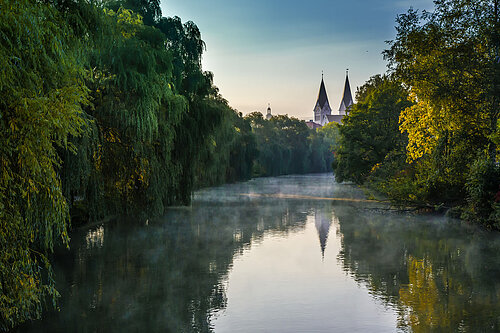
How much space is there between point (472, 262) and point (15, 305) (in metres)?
9.70

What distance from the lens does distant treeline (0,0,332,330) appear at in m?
5.91

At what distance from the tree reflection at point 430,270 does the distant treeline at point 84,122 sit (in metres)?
5.11

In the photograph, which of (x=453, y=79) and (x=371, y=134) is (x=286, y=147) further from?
(x=453, y=79)

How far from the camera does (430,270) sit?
11.1 metres

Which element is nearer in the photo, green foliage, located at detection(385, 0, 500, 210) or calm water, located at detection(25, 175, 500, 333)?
calm water, located at detection(25, 175, 500, 333)

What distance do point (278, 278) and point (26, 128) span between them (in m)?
6.27

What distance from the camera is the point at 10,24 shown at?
5.66 m

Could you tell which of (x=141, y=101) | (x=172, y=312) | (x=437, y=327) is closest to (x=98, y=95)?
(x=141, y=101)

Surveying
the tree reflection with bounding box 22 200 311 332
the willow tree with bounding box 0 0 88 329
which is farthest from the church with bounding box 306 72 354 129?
the willow tree with bounding box 0 0 88 329

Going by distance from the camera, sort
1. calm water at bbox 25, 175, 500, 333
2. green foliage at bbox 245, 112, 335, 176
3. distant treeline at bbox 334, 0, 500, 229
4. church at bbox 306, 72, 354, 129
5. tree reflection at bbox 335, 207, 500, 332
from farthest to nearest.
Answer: church at bbox 306, 72, 354, 129
green foliage at bbox 245, 112, 335, 176
distant treeline at bbox 334, 0, 500, 229
tree reflection at bbox 335, 207, 500, 332
calm water at bbox 25, 175, 500, 333

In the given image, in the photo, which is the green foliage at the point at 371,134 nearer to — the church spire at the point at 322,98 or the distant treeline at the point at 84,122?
the distant treeline at the point at 84,122

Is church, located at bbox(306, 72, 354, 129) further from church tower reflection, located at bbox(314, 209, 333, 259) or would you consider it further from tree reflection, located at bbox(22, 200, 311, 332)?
tree reflection, located at bbox(22, 200, 311, 332)

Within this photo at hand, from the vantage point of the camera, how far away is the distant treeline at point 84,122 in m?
5.91

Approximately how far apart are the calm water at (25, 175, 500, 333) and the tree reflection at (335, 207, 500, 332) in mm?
24
